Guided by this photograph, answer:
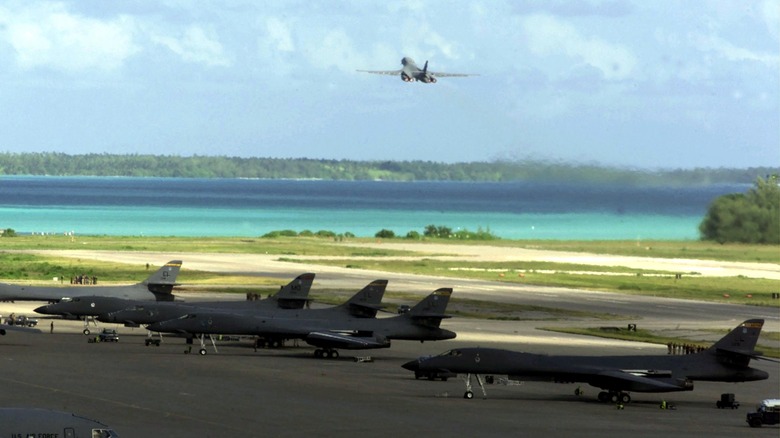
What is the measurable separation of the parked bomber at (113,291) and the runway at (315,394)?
369 cm

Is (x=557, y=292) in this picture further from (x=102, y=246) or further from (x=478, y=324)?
(x=102, y=246)

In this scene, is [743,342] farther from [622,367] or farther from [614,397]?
[614,397]

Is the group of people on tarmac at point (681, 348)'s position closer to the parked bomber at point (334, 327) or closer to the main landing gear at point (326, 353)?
the parked bomber at point (334, 327)

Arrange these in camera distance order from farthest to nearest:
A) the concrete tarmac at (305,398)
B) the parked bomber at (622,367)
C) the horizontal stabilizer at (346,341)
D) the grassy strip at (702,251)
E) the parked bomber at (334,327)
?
the grassy strip at (702,251) → the parked bomber at (334,327) → the horizontal stabilizer at (346,341) → the parked bomber at (622,367) → the concrete tarmac at (305,398)

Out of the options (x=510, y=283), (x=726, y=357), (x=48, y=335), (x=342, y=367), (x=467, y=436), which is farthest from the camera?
(x=510, y=283)

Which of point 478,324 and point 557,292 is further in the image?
point 557,292

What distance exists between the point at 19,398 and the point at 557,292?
2984 inches

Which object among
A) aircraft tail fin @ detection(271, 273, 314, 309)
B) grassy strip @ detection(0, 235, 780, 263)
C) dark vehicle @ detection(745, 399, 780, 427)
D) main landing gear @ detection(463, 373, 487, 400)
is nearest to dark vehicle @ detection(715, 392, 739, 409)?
dark vehicle @ detection(745, 399, 780, 427)

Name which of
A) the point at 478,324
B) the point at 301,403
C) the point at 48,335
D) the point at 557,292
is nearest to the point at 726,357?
the point at 301,403

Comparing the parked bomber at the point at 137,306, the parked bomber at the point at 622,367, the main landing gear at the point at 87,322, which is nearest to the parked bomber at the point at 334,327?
the parked bomber at the point at 137,306

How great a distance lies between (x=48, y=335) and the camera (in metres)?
87.0

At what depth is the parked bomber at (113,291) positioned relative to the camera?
316 ft

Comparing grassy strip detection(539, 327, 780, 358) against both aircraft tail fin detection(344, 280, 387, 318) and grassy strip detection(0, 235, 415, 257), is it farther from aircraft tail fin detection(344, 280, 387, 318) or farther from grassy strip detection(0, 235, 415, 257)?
grassy strip detection(0, 235, 415, 257)

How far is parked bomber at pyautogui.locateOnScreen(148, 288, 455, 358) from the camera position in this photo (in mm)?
77250
